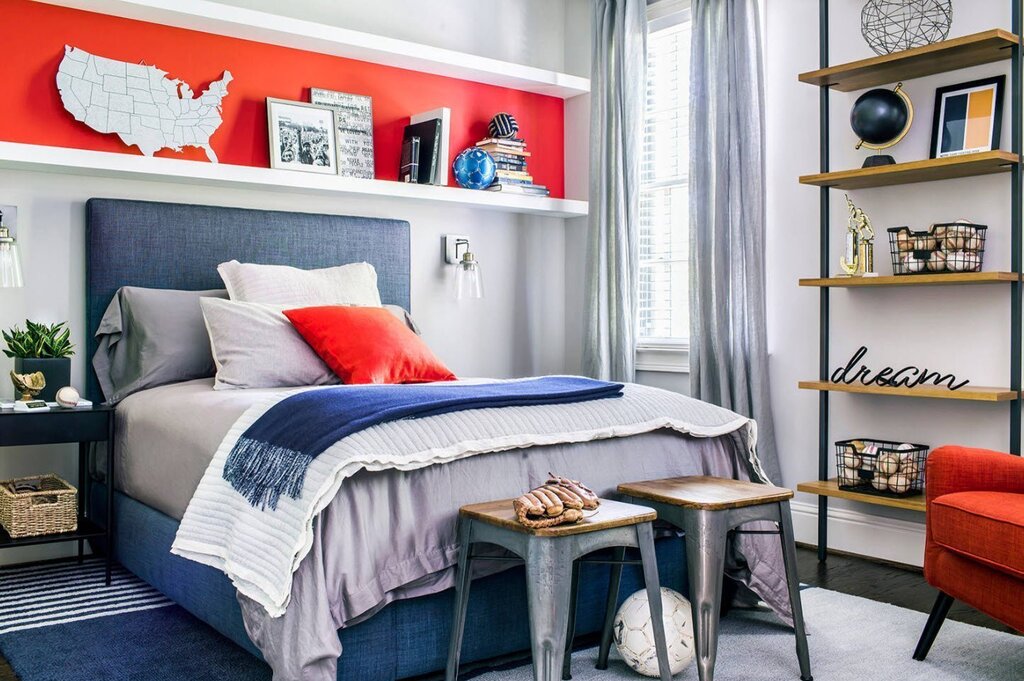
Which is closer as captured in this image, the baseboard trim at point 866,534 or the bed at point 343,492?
the bed at point 343,492

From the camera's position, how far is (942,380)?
351cm

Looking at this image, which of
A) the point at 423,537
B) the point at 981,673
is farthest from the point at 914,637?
the point at 423,537

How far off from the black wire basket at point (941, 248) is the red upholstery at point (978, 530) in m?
0.97

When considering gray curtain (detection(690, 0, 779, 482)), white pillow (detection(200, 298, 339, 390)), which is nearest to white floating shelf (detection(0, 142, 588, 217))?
white pillow (detection(200, 298, 339, 390))

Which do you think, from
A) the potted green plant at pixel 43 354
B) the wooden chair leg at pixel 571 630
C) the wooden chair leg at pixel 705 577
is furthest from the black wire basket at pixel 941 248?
the potted green plant at pixel 43 354

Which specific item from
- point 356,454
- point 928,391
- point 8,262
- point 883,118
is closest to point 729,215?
point 883,118

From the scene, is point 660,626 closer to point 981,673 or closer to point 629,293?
point 981,673

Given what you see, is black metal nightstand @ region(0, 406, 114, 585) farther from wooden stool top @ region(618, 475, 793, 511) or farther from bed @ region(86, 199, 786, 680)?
wooden stool top @ region(618, 475, 793, 511)

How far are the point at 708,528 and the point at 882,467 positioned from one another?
142 centimetres

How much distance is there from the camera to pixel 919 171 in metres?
3.44

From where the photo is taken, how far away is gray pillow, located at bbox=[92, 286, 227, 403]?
359 centimetres

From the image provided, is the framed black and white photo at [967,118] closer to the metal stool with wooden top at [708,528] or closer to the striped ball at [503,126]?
the metal stool with wooden top at [708,528]

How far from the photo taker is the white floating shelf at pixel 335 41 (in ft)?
12.3

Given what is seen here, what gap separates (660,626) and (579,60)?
146 inches
